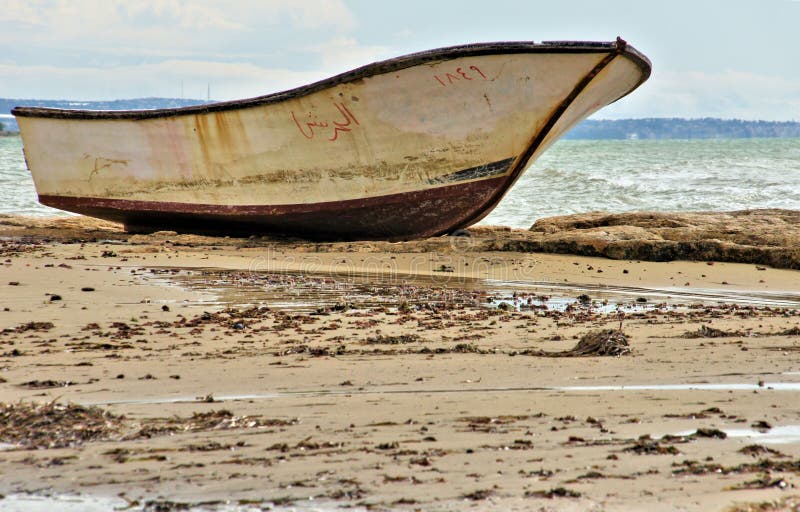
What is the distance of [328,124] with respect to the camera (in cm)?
950

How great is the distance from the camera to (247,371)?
4.03 metres

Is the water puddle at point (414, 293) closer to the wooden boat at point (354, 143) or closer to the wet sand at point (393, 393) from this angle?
the wet sand at point (393, 393)

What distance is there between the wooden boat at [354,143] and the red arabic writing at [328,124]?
0.04 feet

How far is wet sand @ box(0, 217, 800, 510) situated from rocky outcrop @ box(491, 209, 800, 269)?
3.73 feet

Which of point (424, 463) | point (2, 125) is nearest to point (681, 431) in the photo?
point (424, 463)

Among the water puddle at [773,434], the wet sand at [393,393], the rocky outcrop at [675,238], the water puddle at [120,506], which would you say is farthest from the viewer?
the rocky outcrop at [675,238]

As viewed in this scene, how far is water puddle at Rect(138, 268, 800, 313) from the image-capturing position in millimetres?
6188

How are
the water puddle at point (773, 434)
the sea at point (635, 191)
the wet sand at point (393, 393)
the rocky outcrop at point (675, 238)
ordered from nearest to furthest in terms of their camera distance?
the wet sand at point (393, 393) < the water puddle at point (773, 434) < the rocky outcrop at point (675, 238) < the sea at point (635, 191)

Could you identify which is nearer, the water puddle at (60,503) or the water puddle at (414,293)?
the water puddle at (60,503)

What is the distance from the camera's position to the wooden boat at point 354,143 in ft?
29.2

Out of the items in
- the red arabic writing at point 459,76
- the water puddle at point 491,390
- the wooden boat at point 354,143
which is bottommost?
the water puddle at point 491,390

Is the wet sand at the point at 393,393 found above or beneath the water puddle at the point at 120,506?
above

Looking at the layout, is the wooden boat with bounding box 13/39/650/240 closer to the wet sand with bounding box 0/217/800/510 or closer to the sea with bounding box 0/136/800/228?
the wet sand with bounding box 0/217/800/510

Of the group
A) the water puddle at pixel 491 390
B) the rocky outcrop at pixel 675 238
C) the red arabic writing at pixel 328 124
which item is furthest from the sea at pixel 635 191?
the water puddle at pixel 491 390
